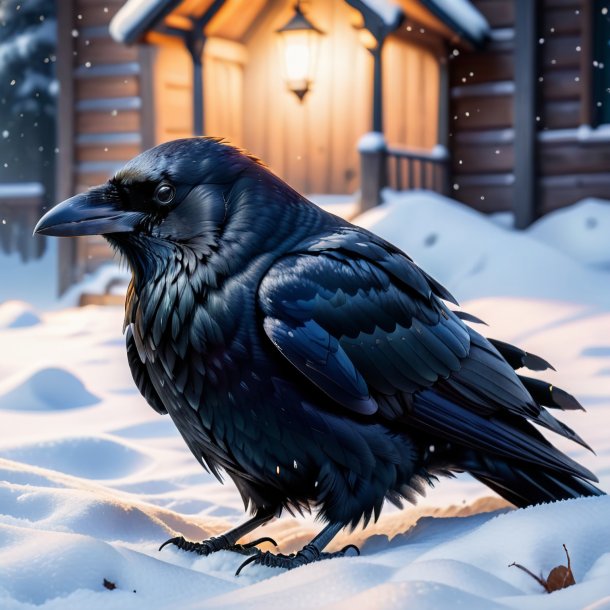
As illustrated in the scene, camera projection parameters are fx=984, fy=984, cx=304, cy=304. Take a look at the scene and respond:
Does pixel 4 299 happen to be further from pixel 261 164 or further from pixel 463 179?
pixel 261 164

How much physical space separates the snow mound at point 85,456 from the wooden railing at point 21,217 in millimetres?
9140

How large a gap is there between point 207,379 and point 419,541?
0.63 m

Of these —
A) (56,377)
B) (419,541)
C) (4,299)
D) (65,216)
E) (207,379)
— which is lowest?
(4,299)

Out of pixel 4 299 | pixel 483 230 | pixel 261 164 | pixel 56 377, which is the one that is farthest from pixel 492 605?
pixel 4 299

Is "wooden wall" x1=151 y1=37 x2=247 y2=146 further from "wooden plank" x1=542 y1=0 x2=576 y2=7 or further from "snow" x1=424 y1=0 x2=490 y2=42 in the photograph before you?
"wooden plank" x1=542 y1=0 x2=576 y2=7

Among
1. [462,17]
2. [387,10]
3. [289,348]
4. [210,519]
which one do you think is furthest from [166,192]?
[462,17]

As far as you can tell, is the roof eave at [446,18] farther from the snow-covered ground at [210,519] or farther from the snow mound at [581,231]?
the snow-covered ground at [210,519]

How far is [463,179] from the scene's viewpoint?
884cm

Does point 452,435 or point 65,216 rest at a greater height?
point 65,216

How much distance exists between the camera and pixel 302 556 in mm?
2166

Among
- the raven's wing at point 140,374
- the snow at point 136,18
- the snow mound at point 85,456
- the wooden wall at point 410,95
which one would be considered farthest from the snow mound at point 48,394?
the wooden wall at point 410,95

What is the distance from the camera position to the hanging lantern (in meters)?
7.59

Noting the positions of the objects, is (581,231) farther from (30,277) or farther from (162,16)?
(30,277)

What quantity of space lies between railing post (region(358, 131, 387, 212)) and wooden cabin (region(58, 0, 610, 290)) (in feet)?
0.04
